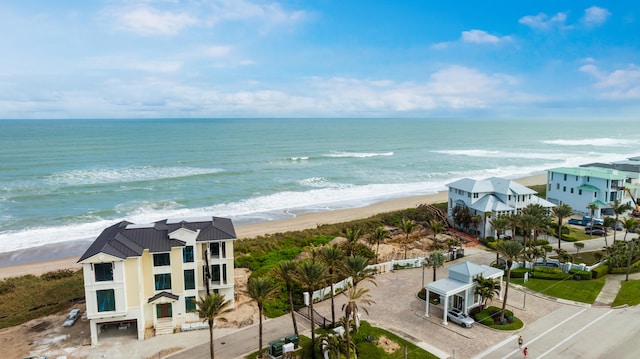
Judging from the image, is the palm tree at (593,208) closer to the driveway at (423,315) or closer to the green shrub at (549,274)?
the green shrub at (549,274)

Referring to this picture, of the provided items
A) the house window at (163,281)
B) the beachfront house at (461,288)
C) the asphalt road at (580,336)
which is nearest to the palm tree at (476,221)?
the beachfront house at (461,288)

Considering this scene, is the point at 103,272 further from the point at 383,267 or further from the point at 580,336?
the point at 580,336

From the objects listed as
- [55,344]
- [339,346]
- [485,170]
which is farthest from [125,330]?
[485,170]

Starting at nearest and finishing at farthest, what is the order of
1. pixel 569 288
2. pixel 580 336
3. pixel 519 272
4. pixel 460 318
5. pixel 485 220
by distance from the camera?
pixel 580 336 < pixel 460 318 < pixel 569 288 < pixel 519 272 < pixel 485 220

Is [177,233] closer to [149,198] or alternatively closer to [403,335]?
[403,335]

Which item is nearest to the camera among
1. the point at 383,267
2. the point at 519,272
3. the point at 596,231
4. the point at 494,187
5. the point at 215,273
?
the point at 215,273

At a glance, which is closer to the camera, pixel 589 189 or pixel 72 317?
pixel 72 317

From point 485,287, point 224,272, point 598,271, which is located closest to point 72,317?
point 224,272
